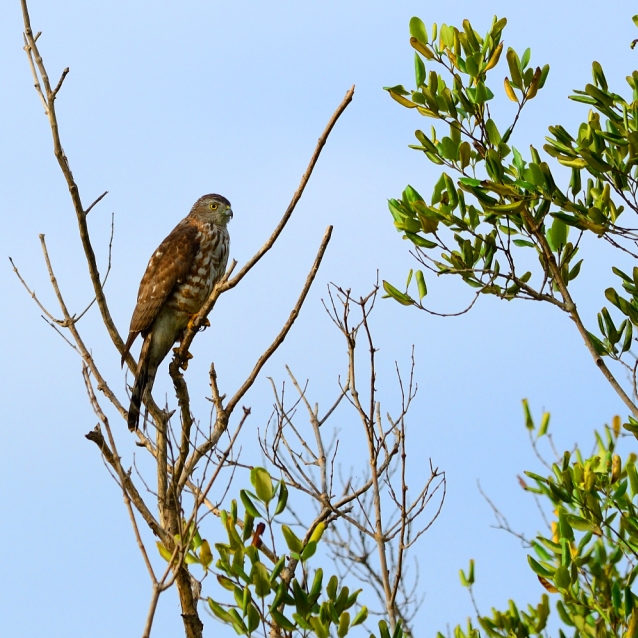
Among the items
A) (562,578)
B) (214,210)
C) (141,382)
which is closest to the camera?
(562,578)

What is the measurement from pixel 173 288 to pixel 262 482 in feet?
14.8

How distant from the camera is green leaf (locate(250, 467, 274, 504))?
2895 millimetres

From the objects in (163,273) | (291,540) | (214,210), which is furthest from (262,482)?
(214,210)

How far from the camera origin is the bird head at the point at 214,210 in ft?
26.8

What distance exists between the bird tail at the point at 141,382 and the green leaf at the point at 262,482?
292 centimetres

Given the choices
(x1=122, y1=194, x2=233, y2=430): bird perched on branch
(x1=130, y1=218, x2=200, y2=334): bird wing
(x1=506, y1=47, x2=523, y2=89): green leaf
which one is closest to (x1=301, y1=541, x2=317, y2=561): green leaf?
(x1=506, y1=47, x2=523, y2=89): green leaf

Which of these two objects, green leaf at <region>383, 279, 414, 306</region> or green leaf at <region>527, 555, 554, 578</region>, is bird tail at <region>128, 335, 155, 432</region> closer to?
green leaf at <region>383, 279, 414, 306</region>

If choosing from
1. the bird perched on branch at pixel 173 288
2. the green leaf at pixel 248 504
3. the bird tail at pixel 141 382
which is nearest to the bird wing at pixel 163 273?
the bird perched on branch at pixel 173 288

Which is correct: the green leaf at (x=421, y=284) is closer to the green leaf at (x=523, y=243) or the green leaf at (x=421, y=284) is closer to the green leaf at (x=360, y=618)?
the green leaf at (x=523, y=243)

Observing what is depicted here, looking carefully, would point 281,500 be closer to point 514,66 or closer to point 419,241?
point 419,241

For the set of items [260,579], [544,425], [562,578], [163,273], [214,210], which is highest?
[214,210]

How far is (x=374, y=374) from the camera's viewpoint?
174 inches

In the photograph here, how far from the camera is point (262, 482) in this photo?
9.52 feet

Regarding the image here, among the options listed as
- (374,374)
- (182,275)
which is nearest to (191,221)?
(182,275)
